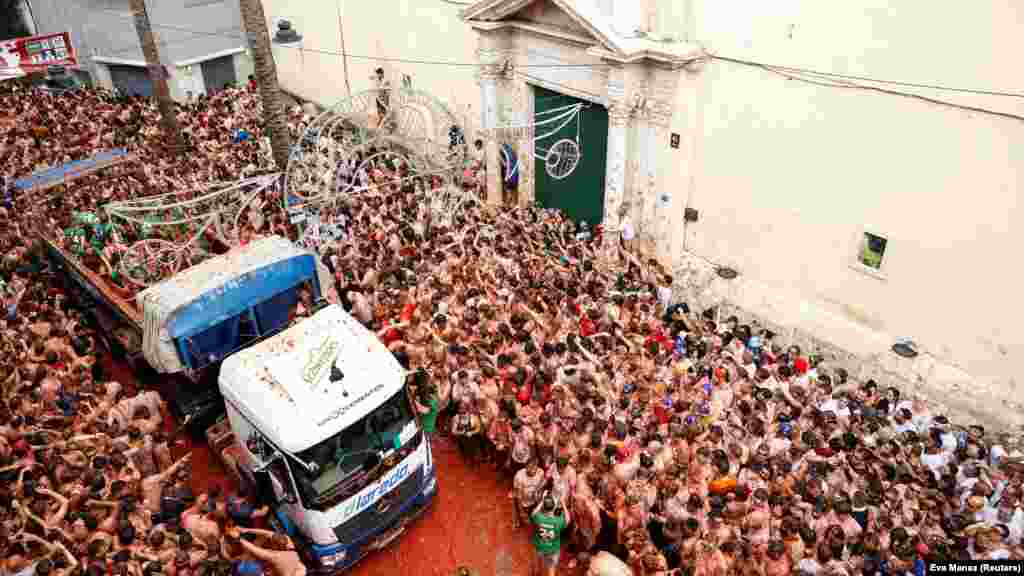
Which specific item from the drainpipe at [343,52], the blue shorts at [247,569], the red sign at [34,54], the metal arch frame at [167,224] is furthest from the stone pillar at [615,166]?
the red sign at [34,54]

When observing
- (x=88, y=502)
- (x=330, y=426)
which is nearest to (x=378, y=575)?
(x=330, y=426)

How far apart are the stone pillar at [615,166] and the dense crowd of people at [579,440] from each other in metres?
1.21

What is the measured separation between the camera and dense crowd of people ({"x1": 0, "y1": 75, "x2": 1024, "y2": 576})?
25.4 ft

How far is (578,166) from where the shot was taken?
50.6 feet

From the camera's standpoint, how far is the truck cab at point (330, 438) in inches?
323

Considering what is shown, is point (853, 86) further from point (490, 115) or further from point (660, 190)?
point (490, 115)

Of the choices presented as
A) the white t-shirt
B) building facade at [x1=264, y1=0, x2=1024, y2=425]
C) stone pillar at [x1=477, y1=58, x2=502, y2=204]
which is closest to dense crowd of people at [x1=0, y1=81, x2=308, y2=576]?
stone pillar at [x1=477, y1=58, x2=502, y2=204]

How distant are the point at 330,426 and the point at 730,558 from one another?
4.50 m

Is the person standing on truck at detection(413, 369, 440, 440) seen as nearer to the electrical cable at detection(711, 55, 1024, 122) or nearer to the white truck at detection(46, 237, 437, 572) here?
the white truck at detection(46, 237, 437, 572)

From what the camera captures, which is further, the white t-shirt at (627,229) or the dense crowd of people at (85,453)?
the white t-shirt at (627,229)

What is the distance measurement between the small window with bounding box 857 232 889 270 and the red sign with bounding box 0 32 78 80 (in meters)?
27.4

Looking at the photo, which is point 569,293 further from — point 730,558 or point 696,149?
point 730,558

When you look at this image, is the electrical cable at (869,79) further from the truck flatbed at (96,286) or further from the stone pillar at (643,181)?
the truck flatbed at (96,286)

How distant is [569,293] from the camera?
39.9 feet
